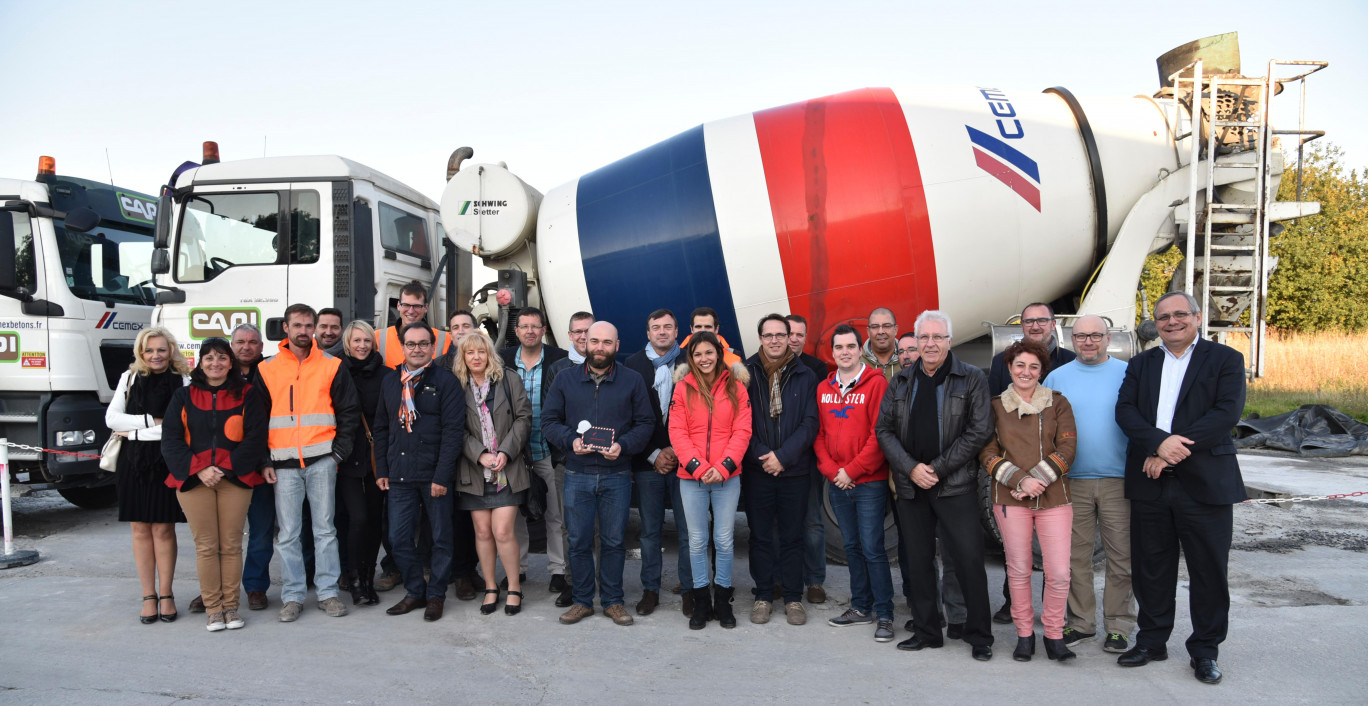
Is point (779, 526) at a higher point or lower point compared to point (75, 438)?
lower

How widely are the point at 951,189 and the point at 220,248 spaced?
5.81 meters

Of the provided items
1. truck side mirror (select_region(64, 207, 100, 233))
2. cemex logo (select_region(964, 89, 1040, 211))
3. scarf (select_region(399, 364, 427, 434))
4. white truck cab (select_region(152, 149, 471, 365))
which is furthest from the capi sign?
cemex logo (select_region(964, 89, 1040, 211))

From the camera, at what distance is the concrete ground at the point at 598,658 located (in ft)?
12.2

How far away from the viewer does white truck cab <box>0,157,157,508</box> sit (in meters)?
6.91

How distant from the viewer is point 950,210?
5641mm

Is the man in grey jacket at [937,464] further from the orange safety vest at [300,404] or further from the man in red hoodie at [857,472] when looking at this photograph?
the orange safety vest at [300,404]

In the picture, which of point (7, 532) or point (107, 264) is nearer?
point (7, 532)

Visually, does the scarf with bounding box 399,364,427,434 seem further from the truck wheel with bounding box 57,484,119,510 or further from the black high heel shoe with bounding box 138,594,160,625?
the truck wheel with bounding box 57,484,119,510

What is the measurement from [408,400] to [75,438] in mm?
→ 4260

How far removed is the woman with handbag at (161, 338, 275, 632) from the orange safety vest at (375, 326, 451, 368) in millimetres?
1118

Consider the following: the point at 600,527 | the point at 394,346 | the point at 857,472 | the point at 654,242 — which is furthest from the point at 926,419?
the point at 394,346

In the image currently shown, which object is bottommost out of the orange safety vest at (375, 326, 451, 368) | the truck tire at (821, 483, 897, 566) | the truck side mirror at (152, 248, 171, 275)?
the truck tire at (821, 483, 897, 566)

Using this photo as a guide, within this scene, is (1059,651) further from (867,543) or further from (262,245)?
(262,245)

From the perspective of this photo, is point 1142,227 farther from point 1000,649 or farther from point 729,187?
point 1000,649
